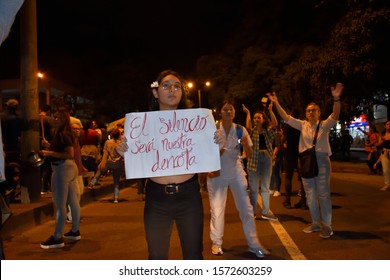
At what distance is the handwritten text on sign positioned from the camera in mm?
3389

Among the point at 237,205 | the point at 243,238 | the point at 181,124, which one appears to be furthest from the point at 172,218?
the point at 243,238

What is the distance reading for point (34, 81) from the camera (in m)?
9.30

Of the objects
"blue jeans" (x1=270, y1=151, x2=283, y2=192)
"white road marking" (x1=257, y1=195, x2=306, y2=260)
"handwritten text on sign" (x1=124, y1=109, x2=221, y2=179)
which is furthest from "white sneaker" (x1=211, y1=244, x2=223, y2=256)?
"blue jeans" (x1=270, y1=151, x2=283, y2=192)

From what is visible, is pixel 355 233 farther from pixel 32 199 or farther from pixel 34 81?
pixel 34 81

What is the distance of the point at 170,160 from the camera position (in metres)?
3.38

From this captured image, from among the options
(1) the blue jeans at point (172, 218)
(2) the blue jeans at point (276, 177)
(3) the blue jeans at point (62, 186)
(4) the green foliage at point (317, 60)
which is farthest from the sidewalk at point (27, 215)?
(2) the blue jeans at point (276, 177)

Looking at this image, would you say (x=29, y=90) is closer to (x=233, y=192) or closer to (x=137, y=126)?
(x=233, y=192)

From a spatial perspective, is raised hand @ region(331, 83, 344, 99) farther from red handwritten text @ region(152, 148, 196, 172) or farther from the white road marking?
red handwritten text @ region(152, 148, 196, 172)

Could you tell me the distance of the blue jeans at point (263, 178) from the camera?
25.2 ft

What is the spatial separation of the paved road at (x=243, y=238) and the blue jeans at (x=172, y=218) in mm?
2346

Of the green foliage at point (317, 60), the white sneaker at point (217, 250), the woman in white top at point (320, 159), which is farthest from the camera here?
the green foliage at point (317, 60)

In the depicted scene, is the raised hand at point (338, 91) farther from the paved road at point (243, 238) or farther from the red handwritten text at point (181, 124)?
the red handwritten text at point (181, 124)

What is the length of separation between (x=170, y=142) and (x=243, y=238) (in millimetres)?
3584
